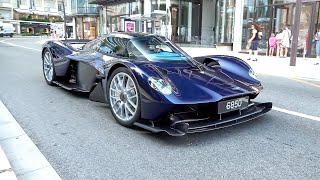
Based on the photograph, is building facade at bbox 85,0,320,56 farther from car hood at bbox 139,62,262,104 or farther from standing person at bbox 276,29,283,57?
car hood at bbox 139,62,262,104

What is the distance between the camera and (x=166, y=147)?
3541mm

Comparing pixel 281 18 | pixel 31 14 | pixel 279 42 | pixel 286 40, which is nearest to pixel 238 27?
pixel 281 18

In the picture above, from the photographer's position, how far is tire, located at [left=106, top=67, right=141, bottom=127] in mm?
3932

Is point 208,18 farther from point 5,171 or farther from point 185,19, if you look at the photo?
point 5,171

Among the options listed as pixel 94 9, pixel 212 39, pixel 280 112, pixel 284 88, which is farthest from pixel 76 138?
pixel 94 9

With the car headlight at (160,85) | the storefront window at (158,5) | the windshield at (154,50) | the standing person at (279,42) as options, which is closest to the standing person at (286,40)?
the standing person at (279,42)

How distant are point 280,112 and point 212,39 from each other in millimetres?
21785

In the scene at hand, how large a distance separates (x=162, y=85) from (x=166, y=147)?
27.9 inches

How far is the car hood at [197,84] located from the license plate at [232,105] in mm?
72

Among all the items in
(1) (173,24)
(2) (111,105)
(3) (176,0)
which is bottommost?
(2) (111,105)

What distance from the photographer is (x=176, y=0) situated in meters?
26.7

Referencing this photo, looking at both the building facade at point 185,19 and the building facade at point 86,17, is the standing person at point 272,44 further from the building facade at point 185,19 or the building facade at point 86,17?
the building facade at point 86,17

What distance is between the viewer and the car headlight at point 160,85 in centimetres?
357

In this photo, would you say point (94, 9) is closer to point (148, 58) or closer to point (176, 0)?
point (176, 0)
